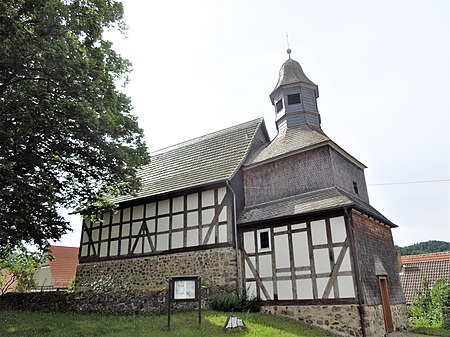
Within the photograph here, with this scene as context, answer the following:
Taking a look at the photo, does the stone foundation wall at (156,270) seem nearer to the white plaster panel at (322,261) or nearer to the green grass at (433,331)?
the white plaster panel at (322,261)

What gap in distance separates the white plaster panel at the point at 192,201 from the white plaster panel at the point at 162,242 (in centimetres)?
180

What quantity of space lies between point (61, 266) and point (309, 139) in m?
26.0

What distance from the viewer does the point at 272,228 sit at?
14062 mm

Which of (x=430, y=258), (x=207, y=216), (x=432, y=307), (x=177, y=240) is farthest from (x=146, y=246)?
(x=430, y=258)

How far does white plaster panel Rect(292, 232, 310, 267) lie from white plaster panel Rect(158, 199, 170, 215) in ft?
21.5

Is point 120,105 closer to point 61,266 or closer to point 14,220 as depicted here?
point 14,220

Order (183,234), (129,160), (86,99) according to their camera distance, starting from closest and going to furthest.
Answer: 1. (86,99)
2. (129,160)
3. (183,234)

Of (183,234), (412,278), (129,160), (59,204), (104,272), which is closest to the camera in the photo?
(129,160)

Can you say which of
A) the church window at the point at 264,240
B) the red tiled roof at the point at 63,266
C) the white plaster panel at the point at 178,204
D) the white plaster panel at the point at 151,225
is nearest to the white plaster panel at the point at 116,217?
the white plaster panel at the point at 151,225

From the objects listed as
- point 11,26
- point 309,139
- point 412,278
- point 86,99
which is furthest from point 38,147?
point 412,278

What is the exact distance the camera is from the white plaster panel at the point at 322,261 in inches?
489

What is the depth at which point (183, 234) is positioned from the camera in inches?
629

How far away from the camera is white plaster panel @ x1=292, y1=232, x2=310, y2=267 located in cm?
1294

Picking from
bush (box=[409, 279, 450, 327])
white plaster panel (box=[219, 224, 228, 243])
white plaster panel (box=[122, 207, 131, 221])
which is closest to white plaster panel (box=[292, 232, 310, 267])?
white plaster panel (box=[219, 224, 228, 243])
